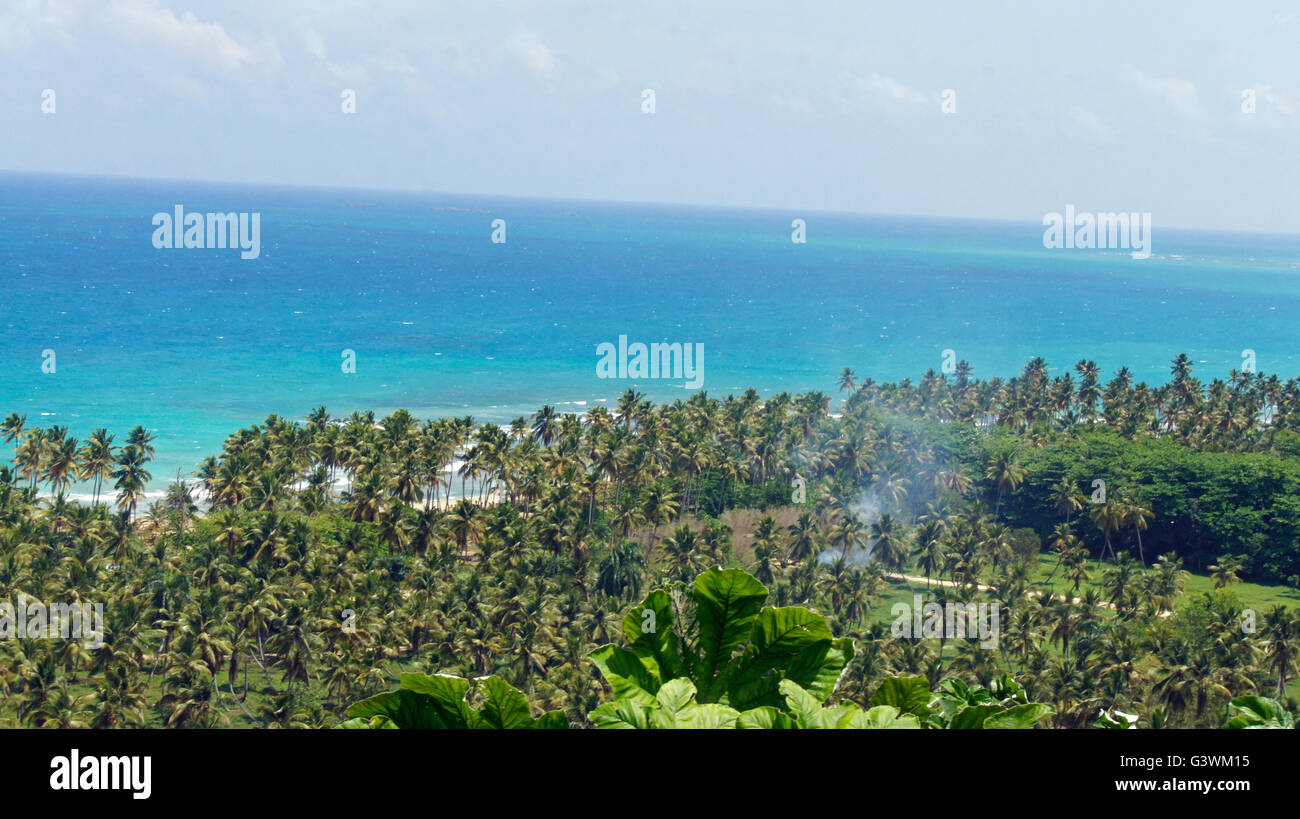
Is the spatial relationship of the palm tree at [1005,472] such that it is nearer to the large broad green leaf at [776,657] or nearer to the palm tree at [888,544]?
the palm tree at [888,544]

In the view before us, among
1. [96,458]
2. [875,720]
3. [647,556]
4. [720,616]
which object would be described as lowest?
[647,556]

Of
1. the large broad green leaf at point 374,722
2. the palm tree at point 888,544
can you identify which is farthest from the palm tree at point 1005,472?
the large broad green leaf at point 374,722

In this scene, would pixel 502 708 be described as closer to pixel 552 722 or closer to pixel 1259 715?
pixel 552 722

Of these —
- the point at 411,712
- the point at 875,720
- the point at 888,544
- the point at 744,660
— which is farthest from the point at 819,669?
the point at 888,544

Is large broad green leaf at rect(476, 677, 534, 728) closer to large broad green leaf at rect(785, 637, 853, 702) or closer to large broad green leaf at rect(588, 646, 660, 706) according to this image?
large broad green leaf at rect(588, 646, 660, 706)

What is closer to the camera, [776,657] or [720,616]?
[776,657]
